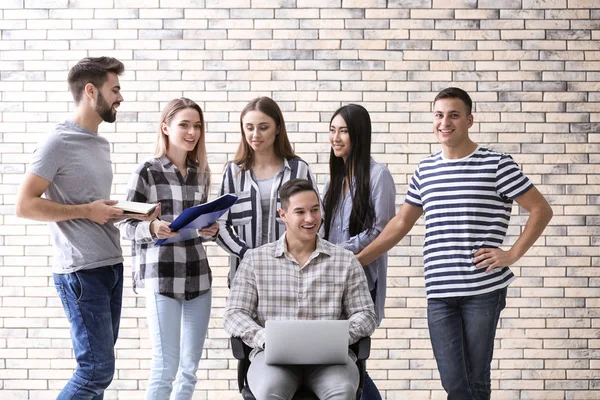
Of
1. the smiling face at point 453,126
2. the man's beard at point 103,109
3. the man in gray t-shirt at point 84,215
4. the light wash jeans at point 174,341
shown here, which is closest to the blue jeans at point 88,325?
the man in gray t-shirt at point 84,215

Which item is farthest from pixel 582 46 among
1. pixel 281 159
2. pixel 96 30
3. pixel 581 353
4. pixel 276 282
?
pixel 96 30

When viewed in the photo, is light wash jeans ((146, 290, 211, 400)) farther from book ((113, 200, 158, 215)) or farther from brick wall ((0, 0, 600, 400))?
brick wall ((0, 0, 600, 400))

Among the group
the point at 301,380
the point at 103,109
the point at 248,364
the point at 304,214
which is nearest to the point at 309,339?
the point at 301,380

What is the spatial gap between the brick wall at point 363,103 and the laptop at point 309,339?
2094 mm

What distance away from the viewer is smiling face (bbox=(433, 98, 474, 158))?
3.37 m

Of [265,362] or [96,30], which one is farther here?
[96,30]

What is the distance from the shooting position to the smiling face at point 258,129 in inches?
141

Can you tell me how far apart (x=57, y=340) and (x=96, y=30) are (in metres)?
2.15

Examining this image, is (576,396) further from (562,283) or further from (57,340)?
(57,340)

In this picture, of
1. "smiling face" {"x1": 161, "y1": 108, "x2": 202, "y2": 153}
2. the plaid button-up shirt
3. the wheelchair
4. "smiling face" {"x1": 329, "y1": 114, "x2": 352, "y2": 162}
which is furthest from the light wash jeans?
"smiling face" {"x1": 329, "y1": 114, "x2": 352, "y2": 162}

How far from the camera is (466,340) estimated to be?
3365 millimetres

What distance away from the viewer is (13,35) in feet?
16.5

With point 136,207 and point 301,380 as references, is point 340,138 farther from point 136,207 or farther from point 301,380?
point 301,380

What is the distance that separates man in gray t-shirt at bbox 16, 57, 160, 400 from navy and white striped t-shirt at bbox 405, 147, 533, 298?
131cm
